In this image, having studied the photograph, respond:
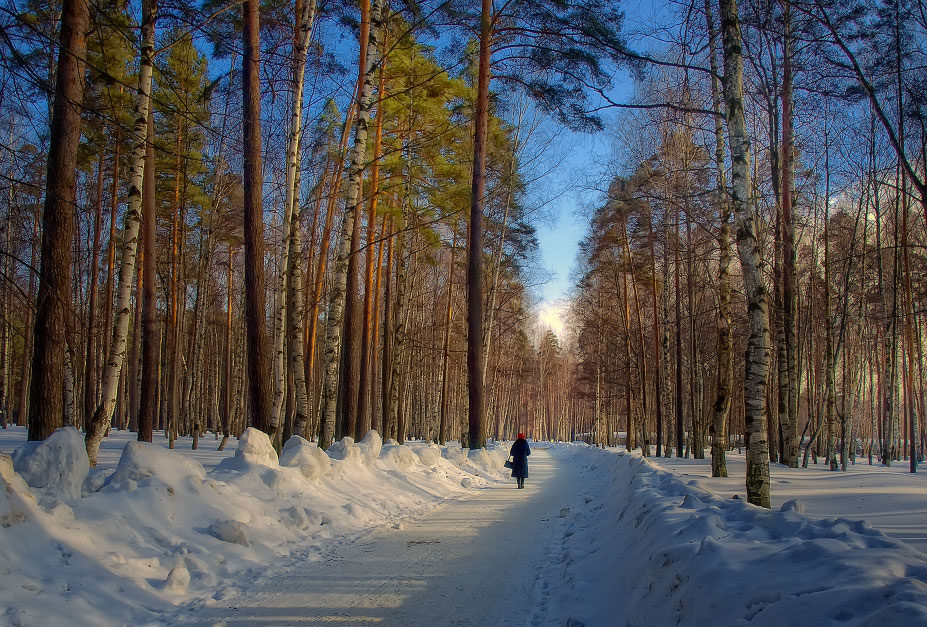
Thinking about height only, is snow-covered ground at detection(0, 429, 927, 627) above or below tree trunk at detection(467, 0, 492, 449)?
below

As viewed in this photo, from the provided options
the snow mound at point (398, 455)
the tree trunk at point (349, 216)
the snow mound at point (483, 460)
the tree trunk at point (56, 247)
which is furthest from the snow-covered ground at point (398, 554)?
the snow mound at point (483, 460)

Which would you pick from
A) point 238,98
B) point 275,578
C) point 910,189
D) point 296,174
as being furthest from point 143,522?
point 910,189

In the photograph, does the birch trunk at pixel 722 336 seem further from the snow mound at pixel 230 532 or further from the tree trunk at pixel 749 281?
the snow mound at pixel 230 532

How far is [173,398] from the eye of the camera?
1808 cm

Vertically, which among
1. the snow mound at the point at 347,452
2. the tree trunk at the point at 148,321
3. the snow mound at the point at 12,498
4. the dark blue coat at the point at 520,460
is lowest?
the dark blue coat at the point at 520,460

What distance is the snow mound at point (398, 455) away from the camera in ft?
39.9

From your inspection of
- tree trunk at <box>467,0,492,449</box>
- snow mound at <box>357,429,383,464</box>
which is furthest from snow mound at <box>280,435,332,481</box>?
tree trunk at <box>467,0,492,449</box>

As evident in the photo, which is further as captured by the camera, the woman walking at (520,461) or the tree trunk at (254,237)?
the woman walking at (520,461)

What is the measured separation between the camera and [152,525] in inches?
224

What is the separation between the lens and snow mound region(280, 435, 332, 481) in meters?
8.84

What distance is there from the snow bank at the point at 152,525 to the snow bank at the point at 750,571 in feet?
11.2

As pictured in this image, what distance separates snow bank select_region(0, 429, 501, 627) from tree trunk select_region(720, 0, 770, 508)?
5.17 meters

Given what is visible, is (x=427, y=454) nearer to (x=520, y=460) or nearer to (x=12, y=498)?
(x=520, y=460)

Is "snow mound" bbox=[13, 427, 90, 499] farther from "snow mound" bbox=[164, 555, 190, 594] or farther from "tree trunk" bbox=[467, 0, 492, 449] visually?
"tree trunk" bbox=[467, 0, 492, 449]
